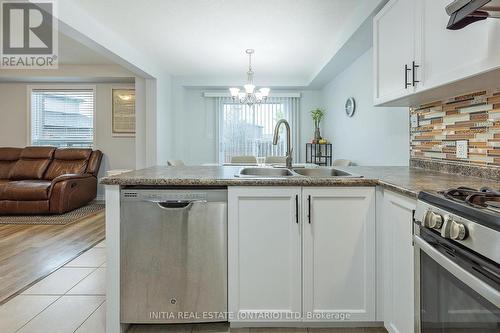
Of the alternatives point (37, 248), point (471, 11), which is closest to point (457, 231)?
point (471, 11)

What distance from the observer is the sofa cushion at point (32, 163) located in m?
5.47

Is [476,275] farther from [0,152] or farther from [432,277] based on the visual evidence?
[0,152]

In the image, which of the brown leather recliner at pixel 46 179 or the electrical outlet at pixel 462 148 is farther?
the brown leather recliner at pixel 46 179

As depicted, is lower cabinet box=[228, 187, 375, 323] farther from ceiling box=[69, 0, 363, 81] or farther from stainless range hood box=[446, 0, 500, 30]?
ceiling box=[69, 0, 363, 81]

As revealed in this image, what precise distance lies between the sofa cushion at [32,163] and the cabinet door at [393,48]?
18.0 ft

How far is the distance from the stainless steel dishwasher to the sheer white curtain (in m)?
5.03

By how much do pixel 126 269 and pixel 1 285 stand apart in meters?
1.41

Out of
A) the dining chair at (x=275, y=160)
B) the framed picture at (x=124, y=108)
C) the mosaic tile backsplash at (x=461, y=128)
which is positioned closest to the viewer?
the mosaic tile backsplash at (x=461, y=128)

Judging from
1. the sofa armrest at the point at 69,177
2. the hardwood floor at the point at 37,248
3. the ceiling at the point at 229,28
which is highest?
the ceiling at the point at 229,28

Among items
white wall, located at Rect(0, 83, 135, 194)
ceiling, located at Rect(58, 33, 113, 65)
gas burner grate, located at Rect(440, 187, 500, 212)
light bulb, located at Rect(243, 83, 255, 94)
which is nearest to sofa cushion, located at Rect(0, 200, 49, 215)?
white wall, located at Rect(0, 83, 135, 194)

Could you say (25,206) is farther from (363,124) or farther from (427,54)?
(427,54)

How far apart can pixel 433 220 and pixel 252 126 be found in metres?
5.80

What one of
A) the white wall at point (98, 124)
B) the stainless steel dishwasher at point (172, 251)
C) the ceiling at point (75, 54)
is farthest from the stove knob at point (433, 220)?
the white wall at point (98, 124)

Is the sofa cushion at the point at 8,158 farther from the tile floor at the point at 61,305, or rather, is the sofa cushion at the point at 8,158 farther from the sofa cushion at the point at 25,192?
the tile floor at the point at 61,305
